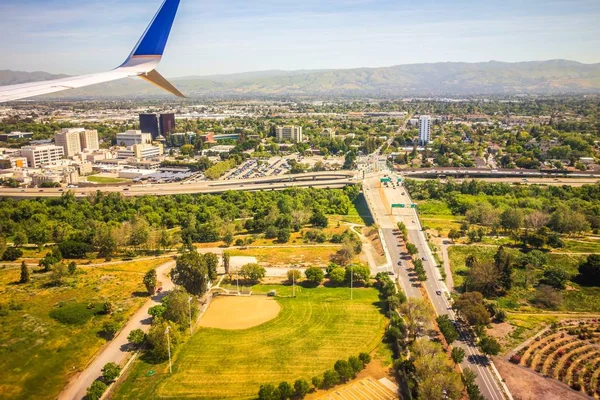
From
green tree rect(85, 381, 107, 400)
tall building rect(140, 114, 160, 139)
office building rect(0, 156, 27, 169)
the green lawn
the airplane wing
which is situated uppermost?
the airplane wing

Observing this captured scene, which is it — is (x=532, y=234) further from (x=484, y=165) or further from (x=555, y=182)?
(x=484, y=165)

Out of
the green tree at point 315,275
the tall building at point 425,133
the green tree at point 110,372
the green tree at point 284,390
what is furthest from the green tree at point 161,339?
the tall building at point 425,133

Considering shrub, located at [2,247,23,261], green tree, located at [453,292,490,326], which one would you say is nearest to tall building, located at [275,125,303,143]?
shrub, located at [2,247,23,261]

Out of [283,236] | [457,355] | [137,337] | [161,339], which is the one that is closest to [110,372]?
[161,339]

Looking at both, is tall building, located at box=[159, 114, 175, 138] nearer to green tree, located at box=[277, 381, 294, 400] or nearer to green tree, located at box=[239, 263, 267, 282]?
green tree, located at box=[239, 263, 267, 282]

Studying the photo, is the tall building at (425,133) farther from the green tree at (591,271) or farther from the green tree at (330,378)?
the green tree at (330,378)
